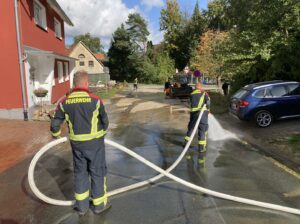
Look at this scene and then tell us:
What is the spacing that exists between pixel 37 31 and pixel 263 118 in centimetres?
1154

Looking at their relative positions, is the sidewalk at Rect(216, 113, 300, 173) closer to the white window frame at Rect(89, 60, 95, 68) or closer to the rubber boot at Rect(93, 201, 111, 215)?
the rubber boot at Rect(93, 201, 111, 215)

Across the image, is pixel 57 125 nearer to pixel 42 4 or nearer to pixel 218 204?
pixel 218 204

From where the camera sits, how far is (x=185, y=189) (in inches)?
207

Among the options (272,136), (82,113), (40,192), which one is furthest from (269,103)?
(40,192)

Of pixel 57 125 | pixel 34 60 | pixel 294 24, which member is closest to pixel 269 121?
pixel 294 24

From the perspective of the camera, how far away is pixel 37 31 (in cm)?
1551

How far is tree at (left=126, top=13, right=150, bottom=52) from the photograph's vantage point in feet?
210

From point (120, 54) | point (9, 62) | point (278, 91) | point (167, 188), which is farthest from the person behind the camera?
point (120, 54)

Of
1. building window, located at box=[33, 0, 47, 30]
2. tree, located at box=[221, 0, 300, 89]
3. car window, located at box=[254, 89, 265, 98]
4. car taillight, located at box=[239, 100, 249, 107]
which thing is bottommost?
car taillight, located at box=[239, 100, 249, 107]

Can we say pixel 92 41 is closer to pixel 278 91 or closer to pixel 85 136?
pixel 278 91

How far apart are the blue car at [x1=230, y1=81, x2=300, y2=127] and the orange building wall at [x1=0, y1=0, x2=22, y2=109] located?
29.9 ft

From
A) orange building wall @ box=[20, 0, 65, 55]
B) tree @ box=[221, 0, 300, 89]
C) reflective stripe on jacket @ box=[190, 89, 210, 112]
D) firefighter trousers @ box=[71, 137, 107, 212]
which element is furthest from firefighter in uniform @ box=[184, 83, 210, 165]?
orange building wall @ box=[20, 0, 65, 55]

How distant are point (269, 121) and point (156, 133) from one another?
13.1ft

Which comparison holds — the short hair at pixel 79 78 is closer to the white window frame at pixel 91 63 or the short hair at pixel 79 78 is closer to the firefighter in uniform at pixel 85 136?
the firefighter in uniform at pixel 85 136
